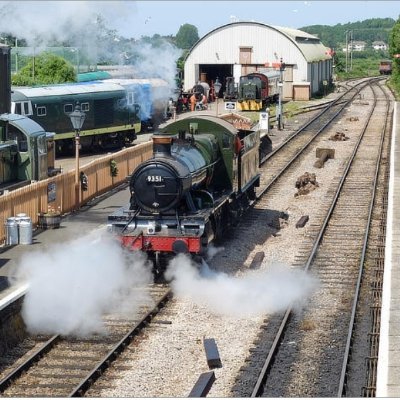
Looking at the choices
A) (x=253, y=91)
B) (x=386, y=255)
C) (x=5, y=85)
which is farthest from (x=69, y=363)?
(x=253, y=91)

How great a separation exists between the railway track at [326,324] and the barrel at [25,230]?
502 cm

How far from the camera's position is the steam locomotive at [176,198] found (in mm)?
16062

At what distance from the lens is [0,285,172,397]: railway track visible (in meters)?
11.4

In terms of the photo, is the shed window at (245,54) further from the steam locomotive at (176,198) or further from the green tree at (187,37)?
the steam locomotive at (176,198)

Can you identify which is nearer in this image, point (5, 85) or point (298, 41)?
point (5, 85)

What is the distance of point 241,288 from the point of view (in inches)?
629

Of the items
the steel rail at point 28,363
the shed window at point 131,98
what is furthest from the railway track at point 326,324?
the shed window at point 131,98

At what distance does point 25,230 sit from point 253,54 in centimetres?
5064

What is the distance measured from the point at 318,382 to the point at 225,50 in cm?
5687

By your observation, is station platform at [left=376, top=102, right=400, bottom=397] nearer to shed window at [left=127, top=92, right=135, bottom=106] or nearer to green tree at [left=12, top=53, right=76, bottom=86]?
shed window at [left=127, top=92, right=135, bottom=106]

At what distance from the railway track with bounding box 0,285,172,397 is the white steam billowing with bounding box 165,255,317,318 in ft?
4.58

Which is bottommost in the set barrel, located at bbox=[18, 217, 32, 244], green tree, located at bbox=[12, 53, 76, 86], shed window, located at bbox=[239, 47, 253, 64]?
barrel, located at bbox=[18, 217, 32, 244]

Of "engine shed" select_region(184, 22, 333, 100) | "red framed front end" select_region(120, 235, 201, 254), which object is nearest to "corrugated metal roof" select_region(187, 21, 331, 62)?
"engine shed" select_region(184, 22, 333, 100)

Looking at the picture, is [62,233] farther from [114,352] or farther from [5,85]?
[5,85]
